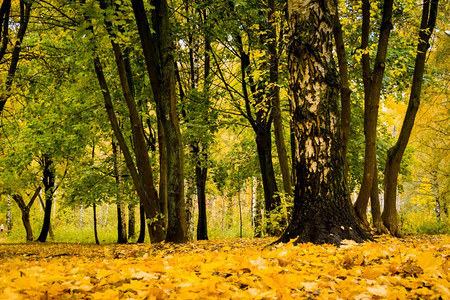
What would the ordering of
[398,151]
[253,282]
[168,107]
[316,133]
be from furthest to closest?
[398,151] < [168,107] < [316,133] < [253,282]

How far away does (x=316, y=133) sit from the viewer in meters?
3.88

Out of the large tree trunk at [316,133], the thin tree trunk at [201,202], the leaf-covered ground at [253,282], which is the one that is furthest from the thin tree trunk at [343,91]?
the thin tree trunk at [201,202]

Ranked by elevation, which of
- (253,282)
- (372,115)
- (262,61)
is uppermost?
(262,61)

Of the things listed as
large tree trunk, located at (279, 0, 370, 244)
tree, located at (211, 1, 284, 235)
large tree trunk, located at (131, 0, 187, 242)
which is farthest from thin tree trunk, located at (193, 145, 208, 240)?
large tree trunk, located at (279, 0, 370, 244)

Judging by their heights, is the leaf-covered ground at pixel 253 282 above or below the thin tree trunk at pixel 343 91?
below

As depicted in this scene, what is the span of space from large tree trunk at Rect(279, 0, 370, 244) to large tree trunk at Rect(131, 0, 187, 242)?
2375mm

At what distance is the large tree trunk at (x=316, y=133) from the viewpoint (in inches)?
151

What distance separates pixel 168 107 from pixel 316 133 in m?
2.98

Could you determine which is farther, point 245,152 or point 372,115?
point 245,152

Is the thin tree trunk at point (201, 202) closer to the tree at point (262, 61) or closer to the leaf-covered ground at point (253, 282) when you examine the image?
the tree at point (262, 61)

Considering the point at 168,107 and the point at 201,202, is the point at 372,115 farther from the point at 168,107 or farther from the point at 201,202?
the point at 201,202

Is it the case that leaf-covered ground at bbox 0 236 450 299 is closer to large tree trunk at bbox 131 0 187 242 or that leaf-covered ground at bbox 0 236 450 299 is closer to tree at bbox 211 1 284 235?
large tree trunk at bbox 131 0 187 242

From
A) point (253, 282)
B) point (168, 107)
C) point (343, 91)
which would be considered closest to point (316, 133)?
point (253, 282)

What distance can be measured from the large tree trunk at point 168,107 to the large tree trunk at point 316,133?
2.37 metres
